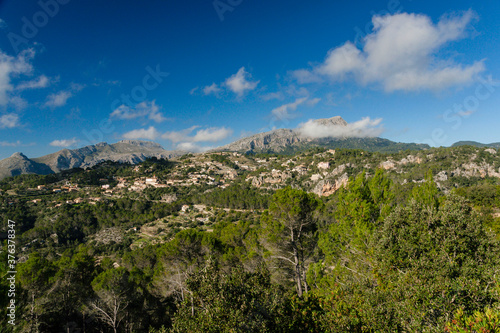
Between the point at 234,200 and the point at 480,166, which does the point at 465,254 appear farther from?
the point at 480,166

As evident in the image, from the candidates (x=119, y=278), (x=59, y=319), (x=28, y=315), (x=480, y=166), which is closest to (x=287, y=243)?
(x=119, y=278)

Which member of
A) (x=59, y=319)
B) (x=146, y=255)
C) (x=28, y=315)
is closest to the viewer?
(x=28, y=315)

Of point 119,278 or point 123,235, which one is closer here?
point 119,278

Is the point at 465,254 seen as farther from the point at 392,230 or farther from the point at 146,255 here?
the point at 146,255

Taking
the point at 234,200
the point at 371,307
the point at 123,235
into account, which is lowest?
the point at 123,235

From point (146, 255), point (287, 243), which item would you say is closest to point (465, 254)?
point (287, 243)

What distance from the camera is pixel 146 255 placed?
93.9ft

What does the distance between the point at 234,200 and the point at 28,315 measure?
75773 mm

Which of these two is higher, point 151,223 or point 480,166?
point 480,166

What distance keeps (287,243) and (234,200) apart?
2889 inches

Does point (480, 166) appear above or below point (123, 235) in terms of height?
above

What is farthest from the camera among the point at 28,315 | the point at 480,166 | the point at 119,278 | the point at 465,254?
the point at 480,166

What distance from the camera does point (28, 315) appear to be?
A: 12680mm

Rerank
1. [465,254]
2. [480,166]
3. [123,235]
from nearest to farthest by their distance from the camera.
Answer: [465,254], [123,235], [480,166]
